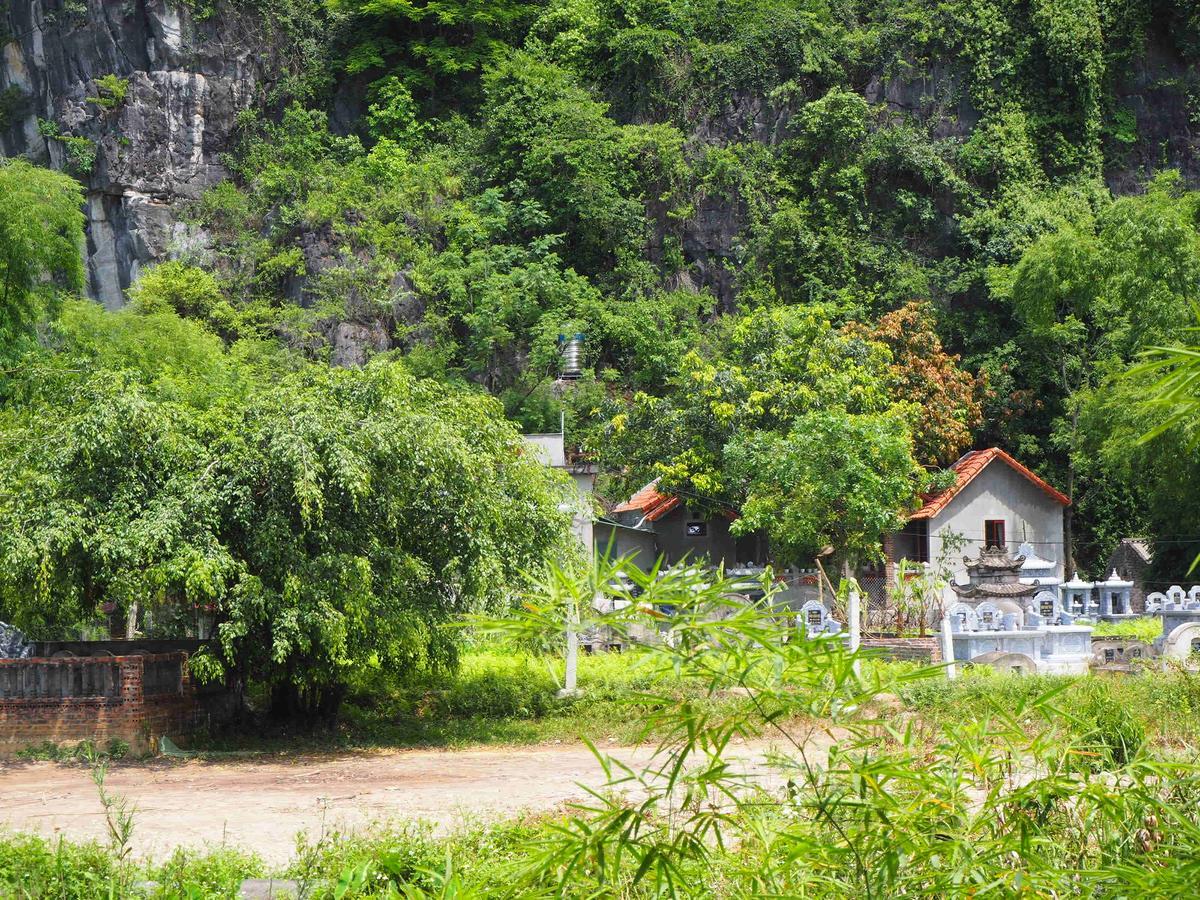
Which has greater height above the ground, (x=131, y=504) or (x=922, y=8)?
(x=922, y=8)

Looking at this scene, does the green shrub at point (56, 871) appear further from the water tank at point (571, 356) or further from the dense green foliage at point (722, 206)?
the water tank at point (571, 356)

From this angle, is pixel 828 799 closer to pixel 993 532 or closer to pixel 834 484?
pixel 834 484

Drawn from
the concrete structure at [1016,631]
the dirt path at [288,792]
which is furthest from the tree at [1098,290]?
the dirt path at [288,792]

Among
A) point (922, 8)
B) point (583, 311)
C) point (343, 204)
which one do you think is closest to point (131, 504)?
point (583, 311)

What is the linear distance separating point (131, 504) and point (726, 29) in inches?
1151

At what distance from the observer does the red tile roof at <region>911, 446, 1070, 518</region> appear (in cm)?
2834

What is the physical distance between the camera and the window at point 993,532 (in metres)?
29.3

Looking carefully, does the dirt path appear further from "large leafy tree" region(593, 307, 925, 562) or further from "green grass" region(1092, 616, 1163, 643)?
"green grass" region(1092, 616, 1163, 643)

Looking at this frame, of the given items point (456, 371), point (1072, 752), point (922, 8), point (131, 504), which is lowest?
point (1072, 752)

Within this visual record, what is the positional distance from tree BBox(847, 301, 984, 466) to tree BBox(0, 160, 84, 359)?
17.5 metres

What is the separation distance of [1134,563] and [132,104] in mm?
29772

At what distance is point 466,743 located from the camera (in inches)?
617

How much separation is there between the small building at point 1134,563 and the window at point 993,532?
2471mm

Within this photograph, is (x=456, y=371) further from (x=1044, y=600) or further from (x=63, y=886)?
(x=63, y=886)
